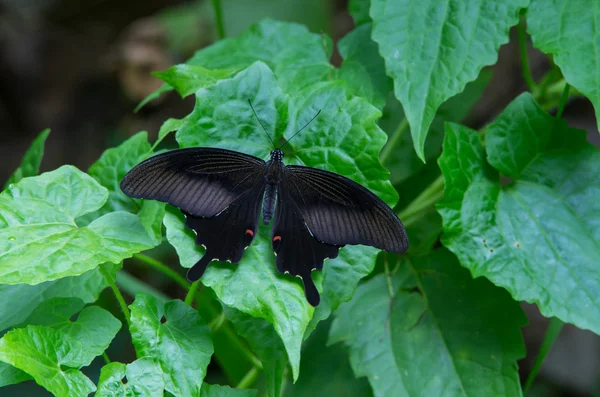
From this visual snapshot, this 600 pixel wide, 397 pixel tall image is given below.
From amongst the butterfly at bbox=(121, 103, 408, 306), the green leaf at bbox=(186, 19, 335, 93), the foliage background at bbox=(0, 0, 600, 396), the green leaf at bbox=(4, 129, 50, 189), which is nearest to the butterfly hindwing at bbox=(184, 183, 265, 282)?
the butterfly at bbox=(121, 103, 408, 306)

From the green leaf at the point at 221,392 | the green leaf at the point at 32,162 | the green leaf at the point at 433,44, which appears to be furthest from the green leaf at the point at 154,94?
the green leaf at the point at 221,392

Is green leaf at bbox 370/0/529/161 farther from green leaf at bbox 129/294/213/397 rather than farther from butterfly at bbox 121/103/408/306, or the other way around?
green leaf at bbox 129/294/213/397

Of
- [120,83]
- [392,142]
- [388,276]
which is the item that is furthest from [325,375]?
[120,83]

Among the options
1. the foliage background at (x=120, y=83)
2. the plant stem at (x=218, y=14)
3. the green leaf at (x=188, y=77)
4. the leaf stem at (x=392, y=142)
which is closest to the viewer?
the green leaf at (x=188, y=77)

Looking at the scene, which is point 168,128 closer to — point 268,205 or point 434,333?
point 268,205

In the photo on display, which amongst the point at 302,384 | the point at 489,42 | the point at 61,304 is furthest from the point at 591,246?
the point at 61,304

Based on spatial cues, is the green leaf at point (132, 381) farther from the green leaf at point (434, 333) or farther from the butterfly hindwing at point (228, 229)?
the green leaf at point (434, 333)

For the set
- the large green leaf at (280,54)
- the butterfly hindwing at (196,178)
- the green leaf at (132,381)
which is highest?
the large green leaf at (280,54)
